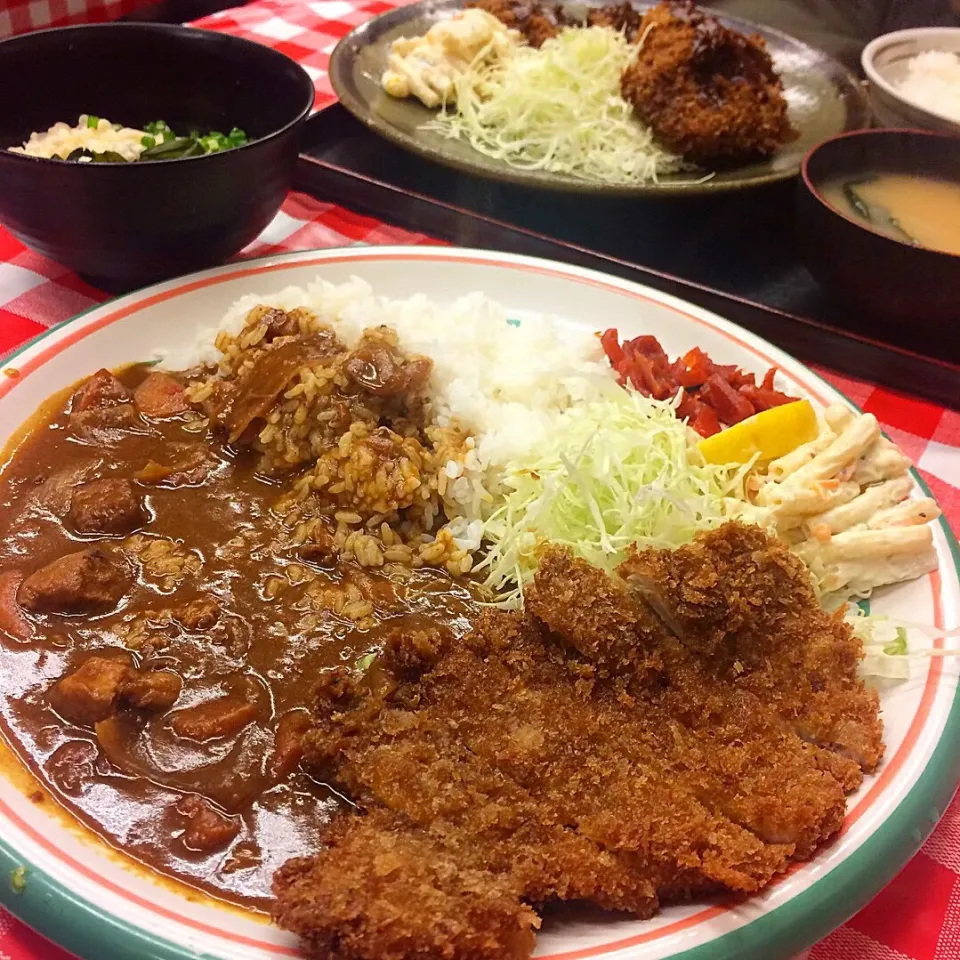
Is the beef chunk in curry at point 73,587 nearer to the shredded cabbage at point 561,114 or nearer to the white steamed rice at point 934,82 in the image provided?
the shredded cabbage at point 561,114

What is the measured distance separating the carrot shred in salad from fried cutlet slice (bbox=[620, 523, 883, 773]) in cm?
70

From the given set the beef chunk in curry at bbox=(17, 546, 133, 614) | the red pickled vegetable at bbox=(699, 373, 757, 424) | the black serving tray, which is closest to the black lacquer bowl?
the black serving tray

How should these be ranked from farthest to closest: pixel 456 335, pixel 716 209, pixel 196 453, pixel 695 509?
pixel 716 209 → pixel 456 335 → pixel 196 453 → pixel 695 509

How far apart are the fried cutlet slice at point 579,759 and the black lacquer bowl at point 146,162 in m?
1.59

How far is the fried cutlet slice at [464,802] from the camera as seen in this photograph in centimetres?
132

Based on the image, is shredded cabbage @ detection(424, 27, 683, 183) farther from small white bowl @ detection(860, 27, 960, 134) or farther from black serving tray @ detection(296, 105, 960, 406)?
small white bowl @ detection(860, 27, 960, 134)

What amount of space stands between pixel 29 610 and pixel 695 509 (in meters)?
1.52

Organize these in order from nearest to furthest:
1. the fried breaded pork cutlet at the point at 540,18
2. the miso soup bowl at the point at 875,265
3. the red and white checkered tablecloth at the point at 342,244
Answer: the red and white checkered tablecloth at the point at 342,244 → the miso soup bowl at the point at 875,265 → the fried breaded pork cutlet at the point at 540,18

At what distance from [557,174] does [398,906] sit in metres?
2.73

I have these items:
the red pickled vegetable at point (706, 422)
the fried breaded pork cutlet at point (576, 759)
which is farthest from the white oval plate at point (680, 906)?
the red pickled vegetable at point (706, 422)

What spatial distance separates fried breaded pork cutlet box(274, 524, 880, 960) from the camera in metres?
1.25

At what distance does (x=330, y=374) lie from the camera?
236 cm

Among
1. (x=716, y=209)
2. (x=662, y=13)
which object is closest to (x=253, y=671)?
(x=716, y=209)

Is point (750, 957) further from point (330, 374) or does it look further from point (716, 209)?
point (716, 209)
